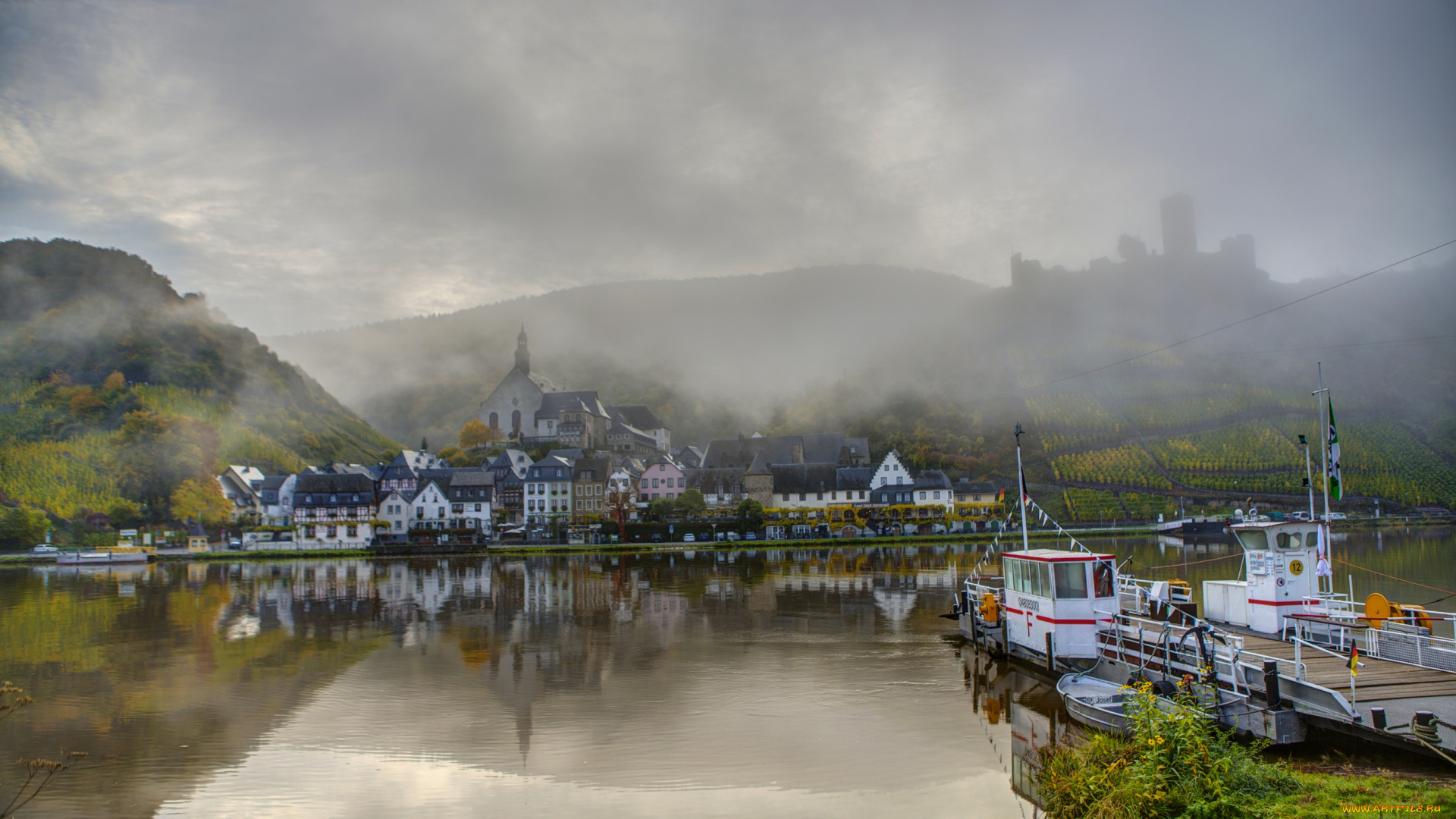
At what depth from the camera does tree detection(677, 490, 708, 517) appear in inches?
3142

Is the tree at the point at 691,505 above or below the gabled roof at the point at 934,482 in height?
below

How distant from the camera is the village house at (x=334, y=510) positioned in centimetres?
8606

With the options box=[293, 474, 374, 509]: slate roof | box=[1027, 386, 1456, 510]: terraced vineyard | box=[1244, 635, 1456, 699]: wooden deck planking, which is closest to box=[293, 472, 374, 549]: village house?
box=[293, 474, 374, 509]: slate roof

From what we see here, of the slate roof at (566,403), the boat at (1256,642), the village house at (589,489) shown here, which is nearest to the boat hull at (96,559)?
the village house at (589,489)

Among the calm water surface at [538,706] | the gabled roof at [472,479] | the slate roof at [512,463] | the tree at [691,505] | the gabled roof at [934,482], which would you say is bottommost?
the calm water surface at [538,706]

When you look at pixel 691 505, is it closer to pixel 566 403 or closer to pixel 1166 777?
pixel 566 403

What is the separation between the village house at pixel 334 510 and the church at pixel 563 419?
3209cm

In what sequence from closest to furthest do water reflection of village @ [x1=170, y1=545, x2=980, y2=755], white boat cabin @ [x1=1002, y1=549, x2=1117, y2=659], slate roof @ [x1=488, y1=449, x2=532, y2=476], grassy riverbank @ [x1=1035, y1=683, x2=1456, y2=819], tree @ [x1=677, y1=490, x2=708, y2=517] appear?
grassy riverbank @ [x1=1035, y1=683, x2=1456, y2=819], white boat cabin @ [x1=1002, y1=549, x2=1117, y2=659], water reflection of village @ [x1=170, y1=545, x2=980, y2=755], tree @ [x1=677, y1=490, x2=708, y2=517], slate roof @ [x1=488, y1=449, x2=532, y2=476]

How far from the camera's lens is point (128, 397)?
128 metres

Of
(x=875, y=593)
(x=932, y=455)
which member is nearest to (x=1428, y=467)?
(x=932, y=455)

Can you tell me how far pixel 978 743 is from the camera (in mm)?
15039

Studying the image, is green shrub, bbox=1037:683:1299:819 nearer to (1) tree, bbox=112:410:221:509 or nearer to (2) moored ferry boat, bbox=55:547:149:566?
(2) moored ferry boat, bbox=55:547:149:566

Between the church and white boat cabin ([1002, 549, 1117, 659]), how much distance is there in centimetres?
9928

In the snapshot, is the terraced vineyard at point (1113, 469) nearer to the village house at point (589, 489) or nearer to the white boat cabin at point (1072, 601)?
the village house at point (589, 489)
